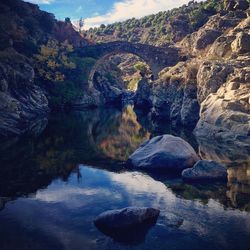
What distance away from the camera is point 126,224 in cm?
1702

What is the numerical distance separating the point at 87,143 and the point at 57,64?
161 ft

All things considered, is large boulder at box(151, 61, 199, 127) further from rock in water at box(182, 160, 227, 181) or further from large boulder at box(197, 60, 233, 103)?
rock in water at box(182, 160, 227, 181)

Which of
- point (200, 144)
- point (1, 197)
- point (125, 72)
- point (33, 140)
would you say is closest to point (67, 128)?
point (33, 140)

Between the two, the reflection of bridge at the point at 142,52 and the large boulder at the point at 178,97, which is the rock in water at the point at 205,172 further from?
the reflection of bridge at the point at 142,52

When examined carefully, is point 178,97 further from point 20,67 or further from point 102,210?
point 102,210

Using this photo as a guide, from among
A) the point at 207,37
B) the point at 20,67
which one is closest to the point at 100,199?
the point at 20,67

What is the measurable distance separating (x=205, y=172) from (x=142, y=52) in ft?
254

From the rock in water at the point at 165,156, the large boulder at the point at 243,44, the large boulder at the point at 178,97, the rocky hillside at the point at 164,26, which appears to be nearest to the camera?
the rock in water at the point at 165,156

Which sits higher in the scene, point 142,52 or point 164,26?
point 164,26

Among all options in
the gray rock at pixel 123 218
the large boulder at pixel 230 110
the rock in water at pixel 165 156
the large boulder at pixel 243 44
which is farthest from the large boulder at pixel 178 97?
the gray rock at pixel 123 218

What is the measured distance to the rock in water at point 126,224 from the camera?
16391 millimetres

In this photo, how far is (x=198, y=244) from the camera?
1580 cm

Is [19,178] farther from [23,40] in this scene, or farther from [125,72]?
[125,72]

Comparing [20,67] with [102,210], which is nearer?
[102,210]
